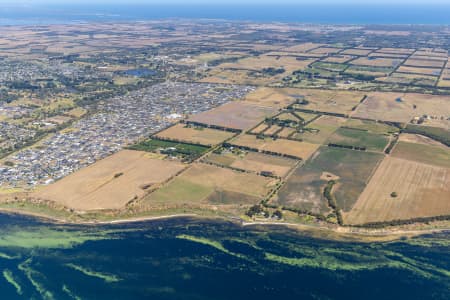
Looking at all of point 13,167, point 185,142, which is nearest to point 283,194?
point 185,142

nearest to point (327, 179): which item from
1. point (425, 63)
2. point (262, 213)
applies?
point (262, 213)

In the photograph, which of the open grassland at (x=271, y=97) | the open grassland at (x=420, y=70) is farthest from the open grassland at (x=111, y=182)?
the open grassland at (x=420, y=70)

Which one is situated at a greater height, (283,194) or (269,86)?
(269,86)

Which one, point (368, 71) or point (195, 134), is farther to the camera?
point (368, 71)

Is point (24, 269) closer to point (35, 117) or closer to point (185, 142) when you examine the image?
point (185, 142)

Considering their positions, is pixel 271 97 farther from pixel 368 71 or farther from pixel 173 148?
pixel 368 71

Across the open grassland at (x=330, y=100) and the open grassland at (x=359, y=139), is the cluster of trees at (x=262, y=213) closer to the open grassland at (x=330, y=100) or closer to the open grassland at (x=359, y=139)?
the open grassland at (x=359, y=139)

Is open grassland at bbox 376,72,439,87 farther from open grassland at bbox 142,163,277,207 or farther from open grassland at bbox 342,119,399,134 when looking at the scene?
open grassland at bbox 142,163,277,207
